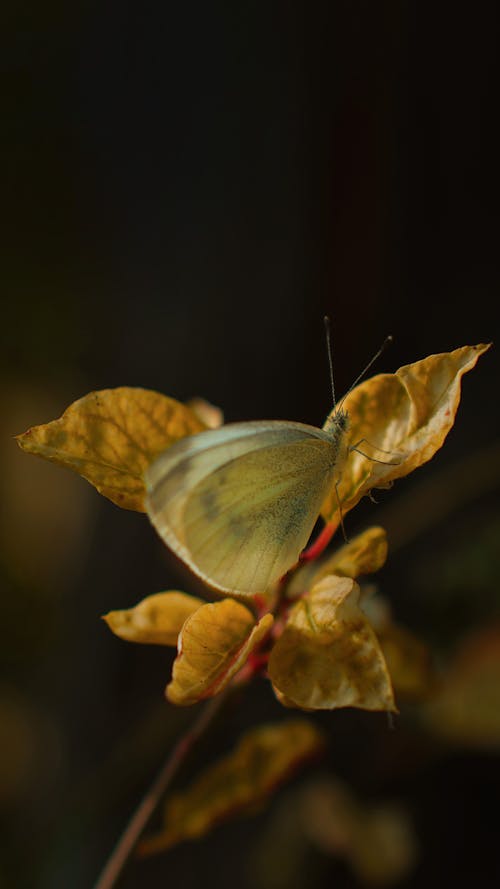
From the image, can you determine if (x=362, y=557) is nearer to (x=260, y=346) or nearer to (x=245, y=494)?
(x=245, y=494)

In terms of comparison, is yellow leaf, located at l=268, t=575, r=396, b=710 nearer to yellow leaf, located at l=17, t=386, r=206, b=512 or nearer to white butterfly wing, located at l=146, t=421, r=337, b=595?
white butterfly wing, located at l=146, t=421, r=337, b=595

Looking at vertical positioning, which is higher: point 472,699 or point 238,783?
point 238,783

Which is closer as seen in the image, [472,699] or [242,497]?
[242,497]

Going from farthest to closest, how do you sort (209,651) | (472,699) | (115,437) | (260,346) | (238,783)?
(260,346), (472,699), (238,783), (115,437), (209,651)

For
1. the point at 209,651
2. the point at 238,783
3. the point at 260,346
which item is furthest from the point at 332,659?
the point at 260,346

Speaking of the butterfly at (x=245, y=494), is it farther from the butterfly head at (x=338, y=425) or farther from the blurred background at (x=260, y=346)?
the blurred background at (x=260, y=346)

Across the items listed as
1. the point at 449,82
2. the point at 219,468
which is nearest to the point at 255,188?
the point at 449,82

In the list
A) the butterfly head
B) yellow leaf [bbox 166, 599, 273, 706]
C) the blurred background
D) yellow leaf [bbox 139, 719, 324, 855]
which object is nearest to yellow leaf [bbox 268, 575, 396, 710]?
yellow leaf [bbox 166, 599, 273, 706]

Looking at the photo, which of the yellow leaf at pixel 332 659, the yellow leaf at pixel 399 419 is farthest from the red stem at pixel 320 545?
the yellow leaf at pixel 332 659
